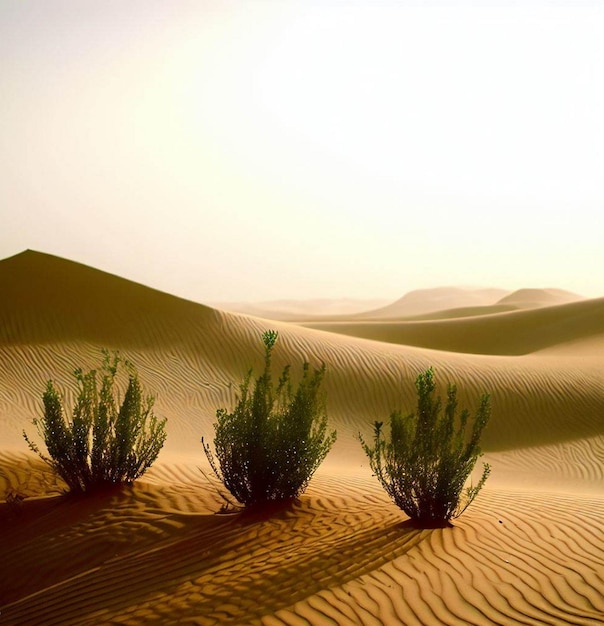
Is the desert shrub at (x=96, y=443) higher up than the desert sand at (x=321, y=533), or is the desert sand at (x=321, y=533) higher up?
the desert shrub at (x=96, y=443)

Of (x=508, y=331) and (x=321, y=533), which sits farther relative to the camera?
(x=508, y=331)

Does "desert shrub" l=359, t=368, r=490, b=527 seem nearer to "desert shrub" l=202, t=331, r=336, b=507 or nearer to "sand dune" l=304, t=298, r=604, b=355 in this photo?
"desert shrub" l=202, t=331, r=336, b=507

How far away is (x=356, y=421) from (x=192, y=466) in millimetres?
6035

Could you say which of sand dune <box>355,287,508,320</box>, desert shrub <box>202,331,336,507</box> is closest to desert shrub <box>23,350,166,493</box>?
desert shrub <box>202,331,336,507</box>

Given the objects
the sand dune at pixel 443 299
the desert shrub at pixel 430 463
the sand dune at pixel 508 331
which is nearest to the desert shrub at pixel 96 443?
the desert shrub at pixel 430 463

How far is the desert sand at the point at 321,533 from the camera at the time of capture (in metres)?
4.91

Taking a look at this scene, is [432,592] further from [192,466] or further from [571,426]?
[571,426]

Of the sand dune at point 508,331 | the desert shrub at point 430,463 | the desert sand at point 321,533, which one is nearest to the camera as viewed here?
the desert sand at point 321,533

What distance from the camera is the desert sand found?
16.1 feet

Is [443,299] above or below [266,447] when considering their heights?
above

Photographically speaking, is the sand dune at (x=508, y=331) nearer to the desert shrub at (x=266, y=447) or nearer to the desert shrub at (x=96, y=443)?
the desert shrub at (x=266, y=447)

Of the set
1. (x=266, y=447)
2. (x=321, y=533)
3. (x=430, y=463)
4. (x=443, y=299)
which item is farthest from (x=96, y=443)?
(x=443, y=299)

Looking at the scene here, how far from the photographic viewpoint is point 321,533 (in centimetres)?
621

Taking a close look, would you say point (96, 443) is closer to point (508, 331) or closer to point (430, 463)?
point (430, 463)
